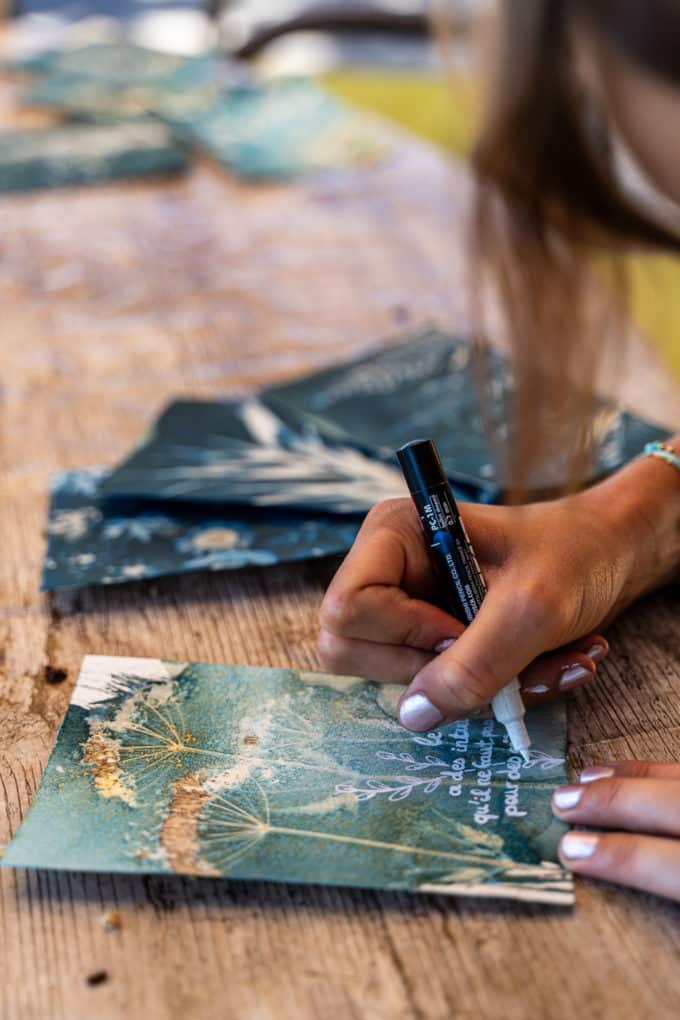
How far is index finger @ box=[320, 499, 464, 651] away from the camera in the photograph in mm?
675

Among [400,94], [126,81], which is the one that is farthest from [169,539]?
[400,94]

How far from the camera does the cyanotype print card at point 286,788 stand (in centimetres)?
58

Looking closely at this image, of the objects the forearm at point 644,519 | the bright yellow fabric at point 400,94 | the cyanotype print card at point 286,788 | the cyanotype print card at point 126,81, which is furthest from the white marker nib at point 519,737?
the bright yellow fabric at point 400,94

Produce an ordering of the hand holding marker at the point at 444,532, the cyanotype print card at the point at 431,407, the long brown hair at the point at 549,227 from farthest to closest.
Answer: the cyanotype print card at the point at 431,407 < the hand holding marker at the point at 444,532 < the long brown hair at the point at 549,227

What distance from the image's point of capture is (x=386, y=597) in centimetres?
68

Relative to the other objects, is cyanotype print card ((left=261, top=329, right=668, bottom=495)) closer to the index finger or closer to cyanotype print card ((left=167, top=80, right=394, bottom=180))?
the index finger

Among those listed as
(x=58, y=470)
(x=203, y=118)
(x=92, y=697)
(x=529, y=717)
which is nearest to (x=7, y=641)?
(x=92, y=697)

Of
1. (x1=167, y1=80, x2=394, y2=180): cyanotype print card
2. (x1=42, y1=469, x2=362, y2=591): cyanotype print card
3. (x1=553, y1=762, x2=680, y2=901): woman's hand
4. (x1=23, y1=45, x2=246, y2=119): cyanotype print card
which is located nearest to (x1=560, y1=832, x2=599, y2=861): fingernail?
(x1=553, y1=762, x2=680, y2=901): woman's hand

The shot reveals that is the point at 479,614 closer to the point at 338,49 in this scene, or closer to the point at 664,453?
the point at 664,453

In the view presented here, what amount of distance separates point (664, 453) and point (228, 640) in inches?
14.0

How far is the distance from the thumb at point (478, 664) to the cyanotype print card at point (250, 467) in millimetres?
238

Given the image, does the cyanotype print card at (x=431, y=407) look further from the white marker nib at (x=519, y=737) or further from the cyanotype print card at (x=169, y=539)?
the white marker nib at (x=519, y=737)

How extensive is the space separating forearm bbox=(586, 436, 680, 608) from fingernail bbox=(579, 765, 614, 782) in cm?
17

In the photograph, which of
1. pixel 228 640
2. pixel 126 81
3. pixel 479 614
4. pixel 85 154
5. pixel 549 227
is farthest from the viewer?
pixel 126 81
